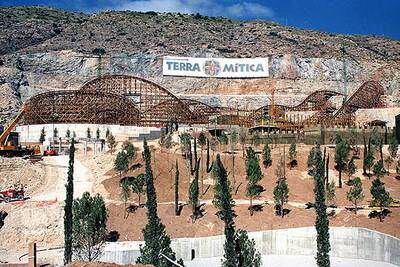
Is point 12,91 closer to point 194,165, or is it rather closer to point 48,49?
point 48,49

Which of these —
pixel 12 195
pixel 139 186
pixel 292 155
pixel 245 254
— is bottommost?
pixel 245 254

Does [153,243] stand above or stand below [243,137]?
below

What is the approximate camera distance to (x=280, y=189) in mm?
61969

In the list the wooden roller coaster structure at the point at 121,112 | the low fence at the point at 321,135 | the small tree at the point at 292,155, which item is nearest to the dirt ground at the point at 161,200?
the small tree at the point at 292,155

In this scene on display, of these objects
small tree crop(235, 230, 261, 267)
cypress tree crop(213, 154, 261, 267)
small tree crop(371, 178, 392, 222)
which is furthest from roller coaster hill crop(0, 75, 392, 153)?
cypress tree crop(213, 154, 261, 267)

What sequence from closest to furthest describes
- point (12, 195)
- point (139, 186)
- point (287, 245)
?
point (287, 245)
point (139, 186)
point (12, 195)

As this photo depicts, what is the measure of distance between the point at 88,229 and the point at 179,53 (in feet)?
346

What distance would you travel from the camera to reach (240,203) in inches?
2623

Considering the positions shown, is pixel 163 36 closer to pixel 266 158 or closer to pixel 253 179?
pixel 266 158

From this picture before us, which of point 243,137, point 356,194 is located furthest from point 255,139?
point 356,194

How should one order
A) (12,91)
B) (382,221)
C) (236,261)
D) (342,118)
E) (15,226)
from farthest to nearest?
(12,91)
(342,118)
(15,226)
(382,221)
(236,261)

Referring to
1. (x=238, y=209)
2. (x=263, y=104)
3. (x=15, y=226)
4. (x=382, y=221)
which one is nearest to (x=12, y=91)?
(x=263, y=104)

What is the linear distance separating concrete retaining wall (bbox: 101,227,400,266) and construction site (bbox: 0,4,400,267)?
93 mm

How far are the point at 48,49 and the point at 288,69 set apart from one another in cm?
5582
